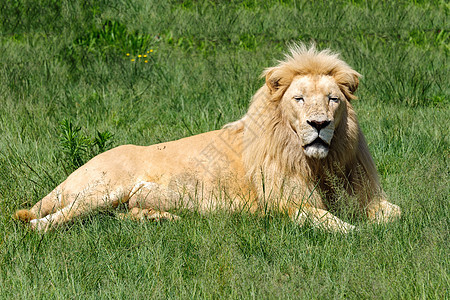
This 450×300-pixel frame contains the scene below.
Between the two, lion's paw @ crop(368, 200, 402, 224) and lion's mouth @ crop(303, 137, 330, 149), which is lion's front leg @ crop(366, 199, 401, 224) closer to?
lion's paw @ crop(368, 200, 402, 224)

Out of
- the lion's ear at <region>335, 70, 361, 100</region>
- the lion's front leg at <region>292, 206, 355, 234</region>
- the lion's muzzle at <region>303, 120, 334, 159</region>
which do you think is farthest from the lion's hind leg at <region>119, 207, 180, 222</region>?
the lion's ear at <region>335, 70, 361, 100</region>

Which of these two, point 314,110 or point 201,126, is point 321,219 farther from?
point 201,126

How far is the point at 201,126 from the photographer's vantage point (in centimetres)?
601

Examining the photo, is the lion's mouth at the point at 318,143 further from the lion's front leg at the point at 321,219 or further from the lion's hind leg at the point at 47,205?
the lion's hind leg at the point at 47,205

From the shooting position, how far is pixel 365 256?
126 inches

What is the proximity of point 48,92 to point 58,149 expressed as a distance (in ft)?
6.14

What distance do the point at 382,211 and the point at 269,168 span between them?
84 centimetres

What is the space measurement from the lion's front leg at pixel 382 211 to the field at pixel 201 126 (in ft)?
0.27

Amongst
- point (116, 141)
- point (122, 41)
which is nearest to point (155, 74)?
point (122, 41)

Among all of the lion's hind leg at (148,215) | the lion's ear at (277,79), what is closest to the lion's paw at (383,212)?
the lion's ear at (277,79)

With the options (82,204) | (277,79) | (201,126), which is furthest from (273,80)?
(201,126)

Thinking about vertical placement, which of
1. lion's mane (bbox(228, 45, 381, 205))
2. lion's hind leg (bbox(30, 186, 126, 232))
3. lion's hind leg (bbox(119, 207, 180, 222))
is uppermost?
lion's mane (bbox(228, 45, 381, 205))

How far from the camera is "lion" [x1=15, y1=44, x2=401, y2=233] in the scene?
3.84 metres

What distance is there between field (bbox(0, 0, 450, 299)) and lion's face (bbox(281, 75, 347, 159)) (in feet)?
1.81
